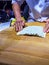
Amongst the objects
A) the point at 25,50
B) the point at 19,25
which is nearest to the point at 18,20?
the point at 19,25

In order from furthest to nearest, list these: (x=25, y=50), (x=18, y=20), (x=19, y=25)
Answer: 1. (x=18, y=20)
2. (x=19, y=25)
3. (x=25, y=50)

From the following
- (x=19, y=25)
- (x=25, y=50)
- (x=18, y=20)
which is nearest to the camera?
(x=25, y=50)

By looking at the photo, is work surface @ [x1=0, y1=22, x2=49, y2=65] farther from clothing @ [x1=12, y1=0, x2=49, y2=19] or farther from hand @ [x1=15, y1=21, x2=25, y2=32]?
clothing @ [x1=12, y1=0, x2=49, y2=19]

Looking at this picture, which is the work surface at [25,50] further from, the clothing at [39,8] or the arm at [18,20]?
the clothing at [39,8]

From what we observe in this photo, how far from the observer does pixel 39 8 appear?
42.3 inches

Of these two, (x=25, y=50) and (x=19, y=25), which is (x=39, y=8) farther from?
(x=25, y=50)

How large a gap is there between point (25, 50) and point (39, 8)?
509 millimetres

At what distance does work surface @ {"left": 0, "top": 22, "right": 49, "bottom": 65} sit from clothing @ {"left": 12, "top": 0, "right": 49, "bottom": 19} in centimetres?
37

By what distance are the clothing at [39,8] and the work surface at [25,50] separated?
14.6 inches

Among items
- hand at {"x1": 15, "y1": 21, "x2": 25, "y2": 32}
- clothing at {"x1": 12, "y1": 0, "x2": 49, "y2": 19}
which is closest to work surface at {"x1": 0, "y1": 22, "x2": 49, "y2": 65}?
hand at {"x1": 15, "y1": 21, "x2": 25, "y2": 32}

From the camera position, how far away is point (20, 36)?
77cm

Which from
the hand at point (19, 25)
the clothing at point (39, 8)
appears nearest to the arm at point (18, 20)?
the hand at point (19, 25)

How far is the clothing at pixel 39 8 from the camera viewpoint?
3.43ft

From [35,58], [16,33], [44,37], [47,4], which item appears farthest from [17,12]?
[35,58]
